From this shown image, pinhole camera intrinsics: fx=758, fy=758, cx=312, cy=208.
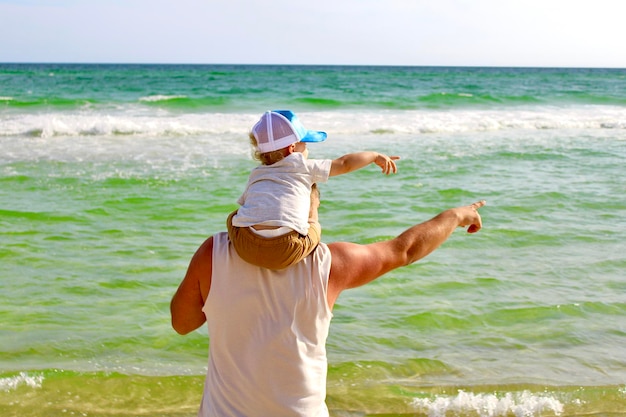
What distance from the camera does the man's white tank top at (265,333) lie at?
213 cm

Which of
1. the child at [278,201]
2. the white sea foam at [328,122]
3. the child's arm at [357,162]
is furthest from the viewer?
the white sea foam at [328,122]

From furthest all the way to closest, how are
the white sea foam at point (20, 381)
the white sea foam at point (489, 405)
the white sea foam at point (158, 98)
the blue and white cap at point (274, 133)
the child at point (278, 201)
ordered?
the white sea foam at point (158, 98), the white sea foam at point (20, 381), the white sea foam at point (489, 405), the blue and white cap at point (274, 133), the child at point (278, 201)

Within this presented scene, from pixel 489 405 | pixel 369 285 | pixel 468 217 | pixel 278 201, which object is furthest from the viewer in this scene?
pixel 369 285

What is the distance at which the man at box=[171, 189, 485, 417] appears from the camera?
7.01ft

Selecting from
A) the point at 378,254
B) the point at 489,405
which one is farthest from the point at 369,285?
the point at 378,254

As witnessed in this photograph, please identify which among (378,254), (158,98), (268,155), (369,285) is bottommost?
(158,98)

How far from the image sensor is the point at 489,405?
13.5ft

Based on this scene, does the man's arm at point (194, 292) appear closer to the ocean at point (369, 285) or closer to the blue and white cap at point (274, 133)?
the blue and white cap at point (274, 133)

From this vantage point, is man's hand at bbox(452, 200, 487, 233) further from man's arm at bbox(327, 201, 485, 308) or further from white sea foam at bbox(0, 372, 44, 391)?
white sea foam at bbox(0, 372, 44, 391)

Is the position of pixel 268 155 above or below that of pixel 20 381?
above

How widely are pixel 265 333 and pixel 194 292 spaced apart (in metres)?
0.25

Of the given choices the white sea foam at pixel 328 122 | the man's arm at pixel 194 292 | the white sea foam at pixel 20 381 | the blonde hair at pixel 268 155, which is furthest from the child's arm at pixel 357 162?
the white sea foam at pixel 328 122

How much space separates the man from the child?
7 cm

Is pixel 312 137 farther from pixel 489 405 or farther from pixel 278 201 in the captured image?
pixel 489 405
